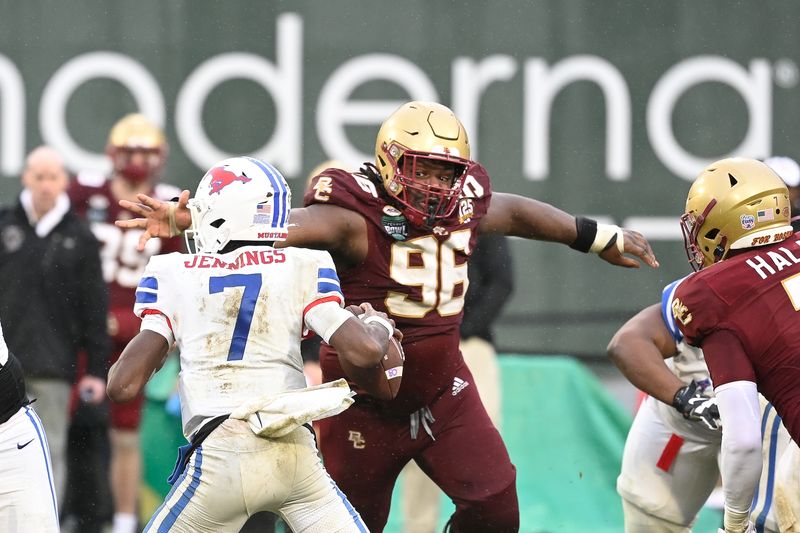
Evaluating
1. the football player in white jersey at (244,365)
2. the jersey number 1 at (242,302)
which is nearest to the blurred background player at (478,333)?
the football player in white jersey at (244,365)

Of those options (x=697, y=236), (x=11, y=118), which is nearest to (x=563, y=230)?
(x=697, y=236)

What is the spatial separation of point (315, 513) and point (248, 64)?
4412 millimetres

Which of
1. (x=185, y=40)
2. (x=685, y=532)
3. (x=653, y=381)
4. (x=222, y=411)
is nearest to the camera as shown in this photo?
(x=222, y=411)

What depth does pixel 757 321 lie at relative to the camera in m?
3.98

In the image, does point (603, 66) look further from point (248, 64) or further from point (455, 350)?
point (455, 350)

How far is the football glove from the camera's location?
4.59 metres

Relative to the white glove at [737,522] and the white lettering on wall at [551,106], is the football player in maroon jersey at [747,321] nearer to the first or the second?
the white glove at [737,522]

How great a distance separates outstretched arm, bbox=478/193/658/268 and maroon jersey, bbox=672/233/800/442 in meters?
1.17

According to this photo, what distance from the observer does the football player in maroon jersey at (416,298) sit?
15.9 ft

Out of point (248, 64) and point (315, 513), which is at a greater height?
point (248, 64)

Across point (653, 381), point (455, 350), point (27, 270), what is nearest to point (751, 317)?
point (653, 381)

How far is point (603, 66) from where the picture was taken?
7934 millimetres

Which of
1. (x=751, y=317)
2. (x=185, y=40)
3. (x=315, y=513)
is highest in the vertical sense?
(x=185, y=40)

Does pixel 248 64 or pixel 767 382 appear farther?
pixel 248 64
